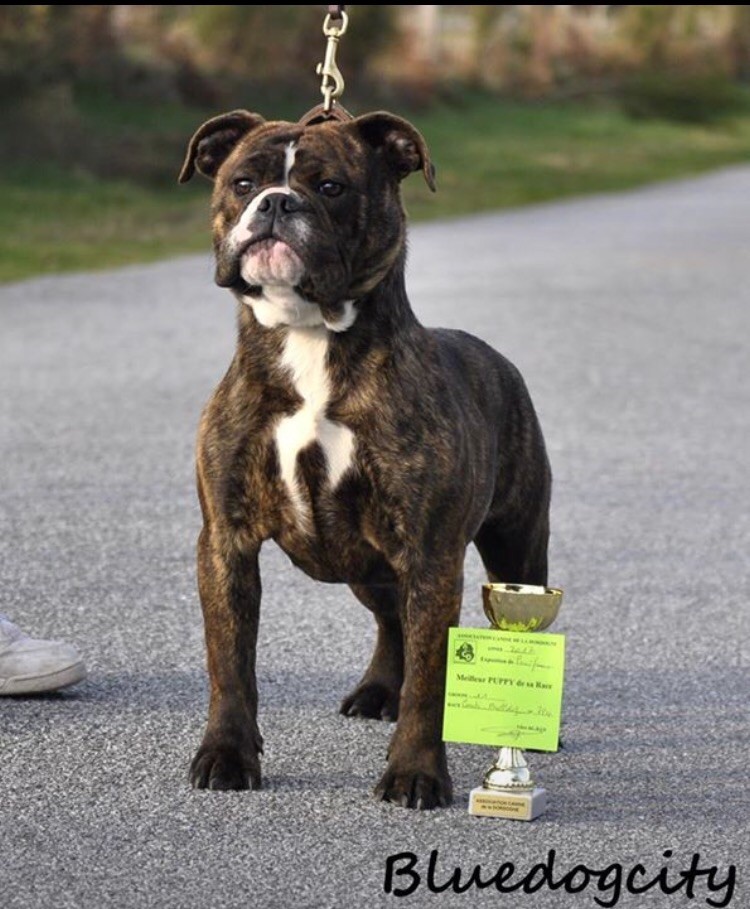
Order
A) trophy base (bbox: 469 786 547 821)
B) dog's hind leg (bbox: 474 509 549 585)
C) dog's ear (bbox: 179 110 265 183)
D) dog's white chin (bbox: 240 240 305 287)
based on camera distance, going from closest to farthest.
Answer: dog's white chin (bbox: 240 240 305 287) < trophy base (bbox: 469 786 547 821) < dog's ear (bbox: 179 110 265 183) < dog's hind leg (bbox: 474 509 549 585)

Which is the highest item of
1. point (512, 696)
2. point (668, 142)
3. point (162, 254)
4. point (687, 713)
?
point (512, 696)

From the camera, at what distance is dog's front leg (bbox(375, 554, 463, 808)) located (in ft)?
13.4

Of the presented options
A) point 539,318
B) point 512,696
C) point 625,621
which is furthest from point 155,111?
point 512,696

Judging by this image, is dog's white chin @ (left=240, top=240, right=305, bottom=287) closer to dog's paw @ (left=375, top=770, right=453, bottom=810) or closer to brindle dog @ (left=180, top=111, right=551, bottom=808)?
brindle dog @ (left=180, top=111, right=551, bottom=808)

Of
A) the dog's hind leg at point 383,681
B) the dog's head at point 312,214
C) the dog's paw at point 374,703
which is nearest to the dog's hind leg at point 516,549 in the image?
the dog's hind leg at point 383,681

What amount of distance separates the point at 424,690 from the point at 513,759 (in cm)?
23

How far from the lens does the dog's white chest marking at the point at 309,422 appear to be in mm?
4066

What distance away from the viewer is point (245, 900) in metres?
3.55

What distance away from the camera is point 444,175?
24.0 metres

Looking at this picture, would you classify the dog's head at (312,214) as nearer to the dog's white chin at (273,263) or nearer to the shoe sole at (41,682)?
the dog's white chin at (273,263)

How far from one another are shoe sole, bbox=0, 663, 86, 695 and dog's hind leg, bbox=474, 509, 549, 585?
1.04m

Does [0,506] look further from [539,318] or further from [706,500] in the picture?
[539,318]

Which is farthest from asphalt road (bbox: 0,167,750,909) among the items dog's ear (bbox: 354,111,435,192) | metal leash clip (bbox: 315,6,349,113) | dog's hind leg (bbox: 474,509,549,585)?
metal leash clip (bbox: 315,6,349,113)

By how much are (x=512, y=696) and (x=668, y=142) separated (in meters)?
30.6
